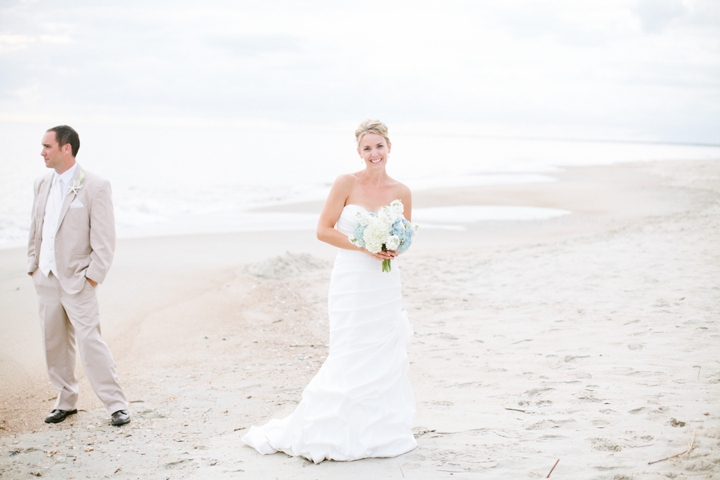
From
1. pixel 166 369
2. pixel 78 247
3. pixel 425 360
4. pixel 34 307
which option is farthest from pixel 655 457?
pixel 34 307

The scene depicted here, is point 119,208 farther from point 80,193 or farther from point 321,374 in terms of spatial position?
point 321,374

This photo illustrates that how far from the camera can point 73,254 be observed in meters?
4.69

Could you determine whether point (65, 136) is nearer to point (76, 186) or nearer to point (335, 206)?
point (76, 186)

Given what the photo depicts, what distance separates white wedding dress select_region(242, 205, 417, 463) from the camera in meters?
3.85

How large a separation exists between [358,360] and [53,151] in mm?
2899

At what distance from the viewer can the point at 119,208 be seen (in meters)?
22.0

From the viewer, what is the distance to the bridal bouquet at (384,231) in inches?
149

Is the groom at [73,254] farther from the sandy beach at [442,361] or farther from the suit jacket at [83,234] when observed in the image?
the sandy beach at [442,361]

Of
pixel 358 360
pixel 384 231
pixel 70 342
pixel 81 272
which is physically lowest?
pixel 70 342

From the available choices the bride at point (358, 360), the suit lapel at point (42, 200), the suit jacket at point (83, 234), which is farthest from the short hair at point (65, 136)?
the bride at point (358, 360)

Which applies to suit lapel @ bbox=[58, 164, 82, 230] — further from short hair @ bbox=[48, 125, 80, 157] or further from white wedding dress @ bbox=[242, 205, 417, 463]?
white wedding dress @ bbox=[242, 205, 417, 463]

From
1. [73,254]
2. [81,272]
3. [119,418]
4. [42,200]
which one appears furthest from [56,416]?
A: [42,200]

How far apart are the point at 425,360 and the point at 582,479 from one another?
2.96 m

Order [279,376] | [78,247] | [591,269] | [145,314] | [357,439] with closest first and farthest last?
1. [357,439]
2. [78,247]
3. [279,376]
4. [145,314]
5. [591,269]
